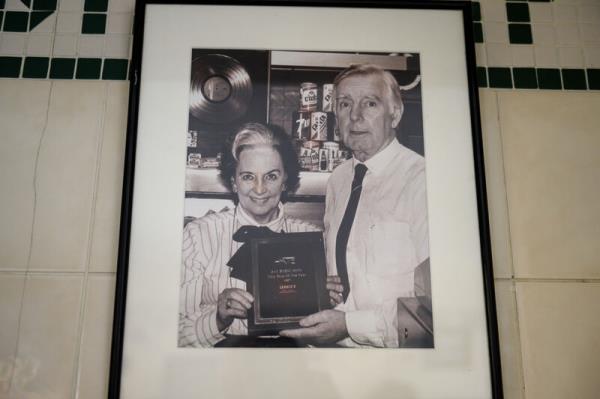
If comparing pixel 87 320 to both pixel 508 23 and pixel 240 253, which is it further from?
pixel 508 23

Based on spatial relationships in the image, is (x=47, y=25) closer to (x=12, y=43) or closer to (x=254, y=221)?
(x=12, y=43)

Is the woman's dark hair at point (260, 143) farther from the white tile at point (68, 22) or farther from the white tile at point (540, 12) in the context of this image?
the white tile at point (540, 12)

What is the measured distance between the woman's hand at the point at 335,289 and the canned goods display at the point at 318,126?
0.75 ft

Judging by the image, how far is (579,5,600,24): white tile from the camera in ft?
2.93

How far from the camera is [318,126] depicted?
804 millimetres

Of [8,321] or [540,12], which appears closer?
[8,321]

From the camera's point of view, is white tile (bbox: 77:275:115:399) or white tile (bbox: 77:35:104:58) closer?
white tile (bbox: 77:275:115:399)

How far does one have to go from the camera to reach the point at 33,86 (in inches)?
33.2

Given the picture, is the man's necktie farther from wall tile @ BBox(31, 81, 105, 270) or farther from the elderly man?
wall tile @ BBox(31, 81, 105, 270)

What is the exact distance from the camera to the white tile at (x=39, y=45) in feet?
2.82

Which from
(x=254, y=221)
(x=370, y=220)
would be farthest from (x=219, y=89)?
(x=370, y=220)

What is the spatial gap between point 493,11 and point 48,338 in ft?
3.12

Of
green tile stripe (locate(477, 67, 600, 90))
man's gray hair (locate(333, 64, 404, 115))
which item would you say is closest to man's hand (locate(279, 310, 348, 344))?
man's gray hair (locate(333, 64, 404, 115))

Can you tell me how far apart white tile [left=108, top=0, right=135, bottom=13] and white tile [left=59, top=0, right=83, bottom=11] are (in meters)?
0.05
